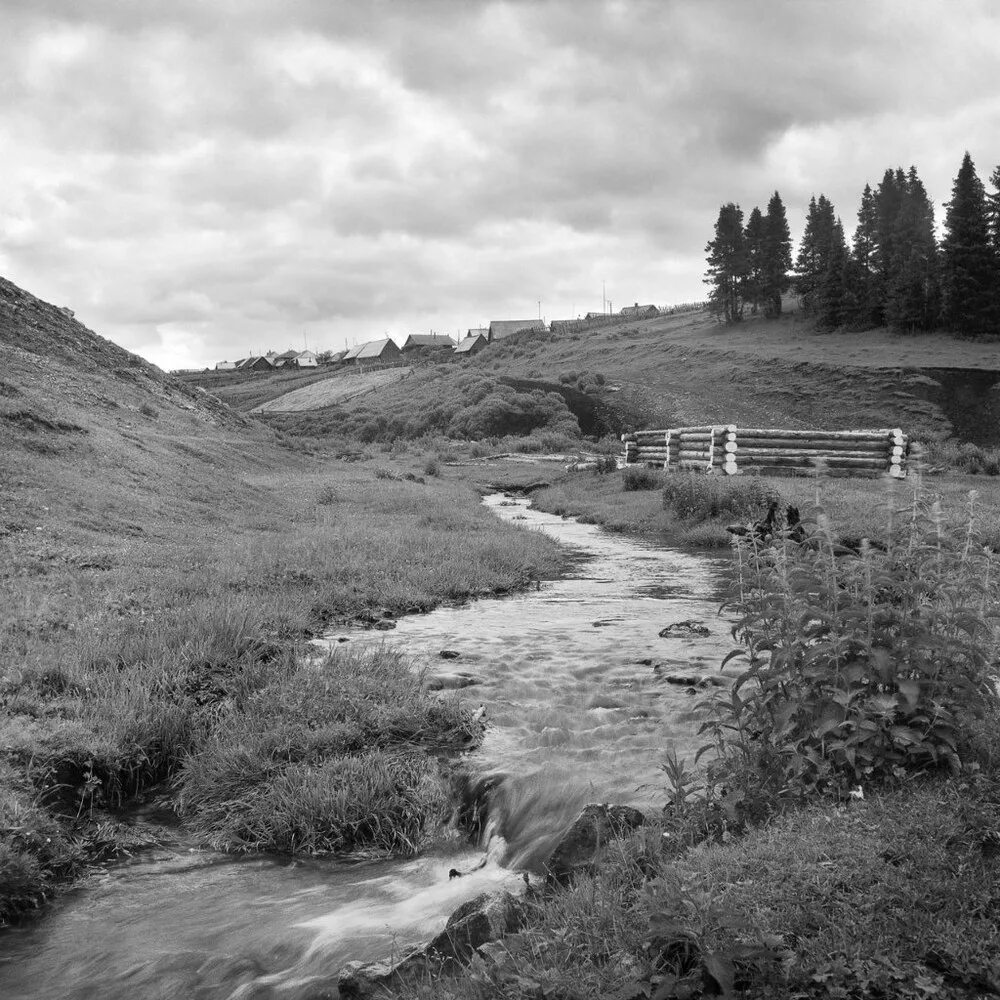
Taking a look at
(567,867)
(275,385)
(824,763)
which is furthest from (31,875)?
(275,385)

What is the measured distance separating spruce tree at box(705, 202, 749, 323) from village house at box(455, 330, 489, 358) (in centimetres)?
4291

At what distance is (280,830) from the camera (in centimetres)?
617

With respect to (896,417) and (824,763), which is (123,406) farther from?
(896,417)

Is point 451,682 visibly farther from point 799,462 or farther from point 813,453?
point 813,453

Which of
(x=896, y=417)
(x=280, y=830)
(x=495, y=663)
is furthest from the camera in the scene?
(x=896, y=417)

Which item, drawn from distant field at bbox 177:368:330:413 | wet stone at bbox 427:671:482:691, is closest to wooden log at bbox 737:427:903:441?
wet stone at bbox 427:671:482:691

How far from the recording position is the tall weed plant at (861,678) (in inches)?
186

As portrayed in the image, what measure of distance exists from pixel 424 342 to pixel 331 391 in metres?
51.1

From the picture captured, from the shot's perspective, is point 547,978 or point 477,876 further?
point 477,876

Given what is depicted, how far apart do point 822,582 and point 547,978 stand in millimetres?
2739

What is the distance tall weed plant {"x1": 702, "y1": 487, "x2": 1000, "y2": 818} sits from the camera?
473 centimetres

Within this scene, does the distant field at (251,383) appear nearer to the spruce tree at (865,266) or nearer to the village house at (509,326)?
the village house at (509,326)

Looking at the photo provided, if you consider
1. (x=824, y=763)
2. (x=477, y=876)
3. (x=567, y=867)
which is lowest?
(x=477, y=876)

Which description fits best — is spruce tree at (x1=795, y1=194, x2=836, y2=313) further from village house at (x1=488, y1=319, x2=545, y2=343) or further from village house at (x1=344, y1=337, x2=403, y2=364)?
village house at (x1=344, y1=337, x2=403, y2=364)
